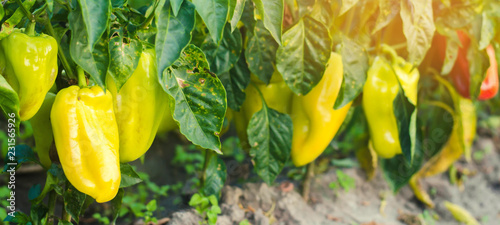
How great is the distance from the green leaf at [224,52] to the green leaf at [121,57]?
253 mm

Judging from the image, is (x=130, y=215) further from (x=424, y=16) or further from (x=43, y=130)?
(x=424, y=16)

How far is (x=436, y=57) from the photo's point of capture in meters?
1.56

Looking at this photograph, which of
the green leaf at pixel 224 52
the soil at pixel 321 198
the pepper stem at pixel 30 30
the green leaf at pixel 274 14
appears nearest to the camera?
the pepper stem at pixel 30 30

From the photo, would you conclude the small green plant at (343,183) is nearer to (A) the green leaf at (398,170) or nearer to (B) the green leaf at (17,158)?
(A) the green leaf at (398,170)

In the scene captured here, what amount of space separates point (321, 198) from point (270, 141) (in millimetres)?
555

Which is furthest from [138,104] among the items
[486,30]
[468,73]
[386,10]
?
[468,73]

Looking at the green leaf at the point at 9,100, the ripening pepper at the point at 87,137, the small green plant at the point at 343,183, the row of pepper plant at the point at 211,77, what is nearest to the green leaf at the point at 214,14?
the row of pepper plant at the point at 211,77

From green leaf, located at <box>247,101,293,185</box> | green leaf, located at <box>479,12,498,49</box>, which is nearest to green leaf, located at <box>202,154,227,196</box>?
green leaf, located at <box>247,101,293,185</box>

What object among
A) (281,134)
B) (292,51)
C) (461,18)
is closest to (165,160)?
(281,134)

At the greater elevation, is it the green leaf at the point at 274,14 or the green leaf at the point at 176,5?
the green leaf at the point at 176,5

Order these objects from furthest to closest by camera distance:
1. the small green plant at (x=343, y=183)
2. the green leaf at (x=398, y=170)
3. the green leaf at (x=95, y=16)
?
1. the small green plant at (x=343, y=183)
2. the green leaf at (x=398, y=170)
3. the green leaf at (x=95, y=16)

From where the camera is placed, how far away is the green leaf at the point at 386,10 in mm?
1078

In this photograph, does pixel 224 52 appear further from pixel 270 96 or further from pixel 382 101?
pixel 382 101

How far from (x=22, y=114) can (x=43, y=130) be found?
0.18 meters
